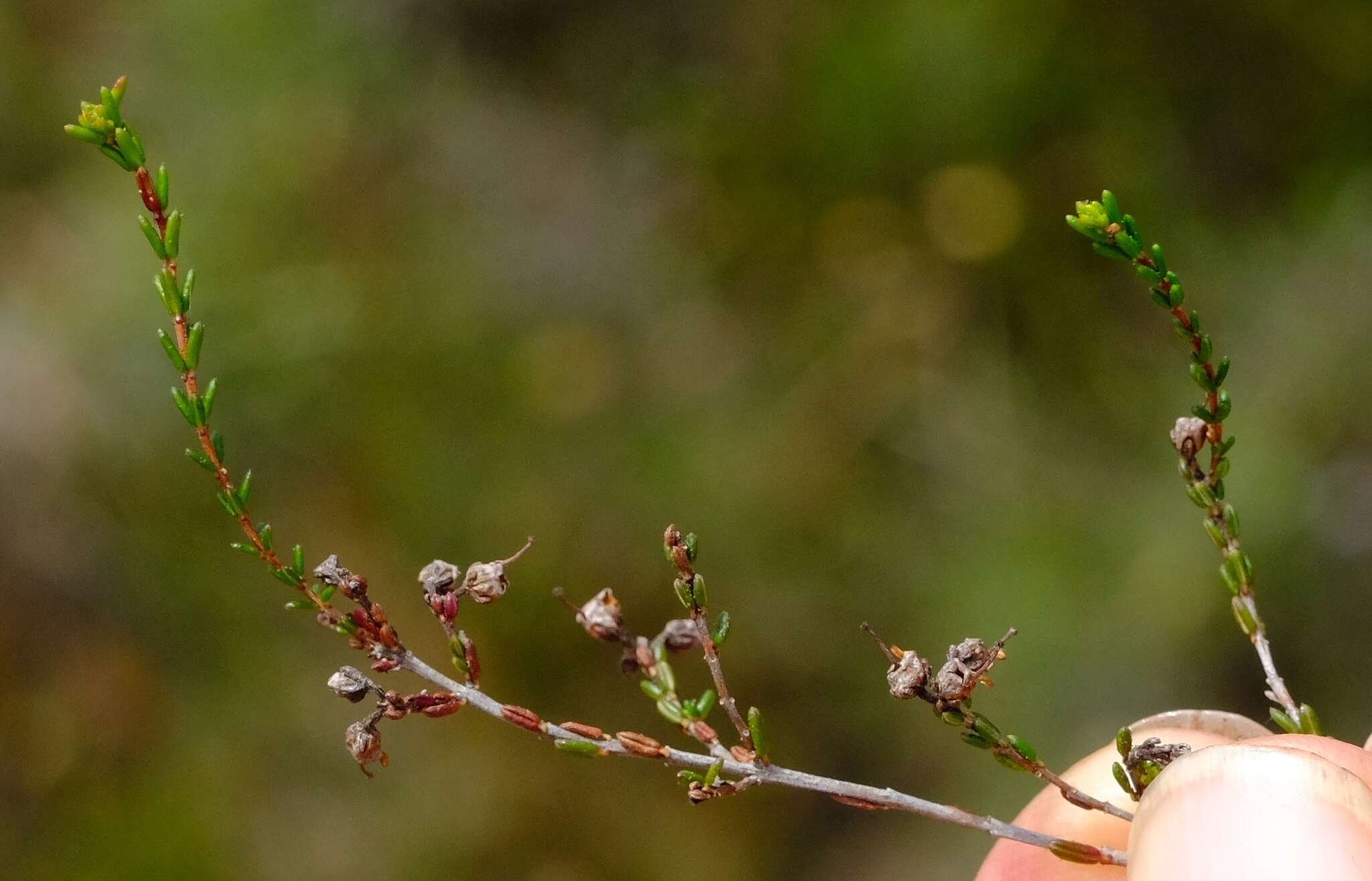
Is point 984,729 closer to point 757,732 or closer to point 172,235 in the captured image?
point 757,732

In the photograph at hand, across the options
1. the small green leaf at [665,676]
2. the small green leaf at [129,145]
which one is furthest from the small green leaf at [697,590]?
the small green leaf at [129,145]

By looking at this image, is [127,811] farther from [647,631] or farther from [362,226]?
[362,226]

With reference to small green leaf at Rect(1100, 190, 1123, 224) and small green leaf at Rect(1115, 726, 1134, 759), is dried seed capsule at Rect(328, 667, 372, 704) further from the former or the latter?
small green leaf at Rect(1100, 190, 1123, 224)

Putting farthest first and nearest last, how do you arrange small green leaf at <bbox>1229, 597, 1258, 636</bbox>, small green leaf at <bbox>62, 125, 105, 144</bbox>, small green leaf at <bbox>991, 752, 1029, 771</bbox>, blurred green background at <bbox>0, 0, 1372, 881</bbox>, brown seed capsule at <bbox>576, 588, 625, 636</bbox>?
blurred green background at <bbox>0, 0, 1372, 881</bbox>
small green leaf at <bbox>1229, 597, 1258, 636</bbox>
small green leaf at <bbox>991, 752, 1029, 771</bbox>
brown seed capsule at <bbox>576, 588, 625, 636</bbox>
small green leaf at <bbox>62, 125, 105, 144</bbox>

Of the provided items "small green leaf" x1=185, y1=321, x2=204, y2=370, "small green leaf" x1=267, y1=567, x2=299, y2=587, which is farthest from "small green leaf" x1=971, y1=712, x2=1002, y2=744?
"small green leaf" x1=185, y1=321, x2=204, y2=370

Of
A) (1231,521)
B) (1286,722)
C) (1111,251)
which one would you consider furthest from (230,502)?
(1286,722)

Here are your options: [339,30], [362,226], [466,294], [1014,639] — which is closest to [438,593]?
[1014,639]
